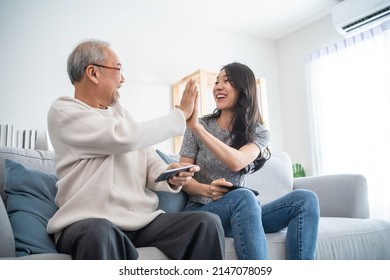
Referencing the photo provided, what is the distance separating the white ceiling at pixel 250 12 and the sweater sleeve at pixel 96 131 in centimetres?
211

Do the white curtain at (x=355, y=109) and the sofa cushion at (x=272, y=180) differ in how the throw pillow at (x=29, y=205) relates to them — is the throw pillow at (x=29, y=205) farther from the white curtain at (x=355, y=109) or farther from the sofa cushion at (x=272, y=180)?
the white curtain at (x=355, y=109)

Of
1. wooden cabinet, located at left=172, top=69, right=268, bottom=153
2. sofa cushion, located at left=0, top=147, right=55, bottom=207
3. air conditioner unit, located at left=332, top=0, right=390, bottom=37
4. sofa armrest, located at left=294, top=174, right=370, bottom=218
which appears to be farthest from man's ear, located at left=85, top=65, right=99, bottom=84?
air conditioner unit, located at left=332, top=0, right=390, bottom=37

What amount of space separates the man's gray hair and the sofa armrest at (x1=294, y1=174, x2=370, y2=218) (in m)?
1.08

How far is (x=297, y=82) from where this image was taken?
3232 millimetres

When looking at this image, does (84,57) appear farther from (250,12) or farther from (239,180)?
(250,12)

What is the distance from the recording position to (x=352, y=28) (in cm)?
257

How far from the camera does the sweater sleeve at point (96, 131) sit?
77cm

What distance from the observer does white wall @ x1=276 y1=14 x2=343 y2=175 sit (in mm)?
3026

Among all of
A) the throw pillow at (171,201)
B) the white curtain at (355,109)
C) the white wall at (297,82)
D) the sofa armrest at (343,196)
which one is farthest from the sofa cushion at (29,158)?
the white wall at (297,82)

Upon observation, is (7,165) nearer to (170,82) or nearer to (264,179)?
(264,179)

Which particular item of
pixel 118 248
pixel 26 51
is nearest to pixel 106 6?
pixel 26 51

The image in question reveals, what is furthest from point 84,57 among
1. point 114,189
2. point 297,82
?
point 297,82

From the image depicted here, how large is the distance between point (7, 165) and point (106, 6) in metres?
1.97

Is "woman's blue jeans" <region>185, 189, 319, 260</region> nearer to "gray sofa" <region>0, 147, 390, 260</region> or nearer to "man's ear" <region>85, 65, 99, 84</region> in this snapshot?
"gray sofa" <region>0, 147, 390, 260</region>
